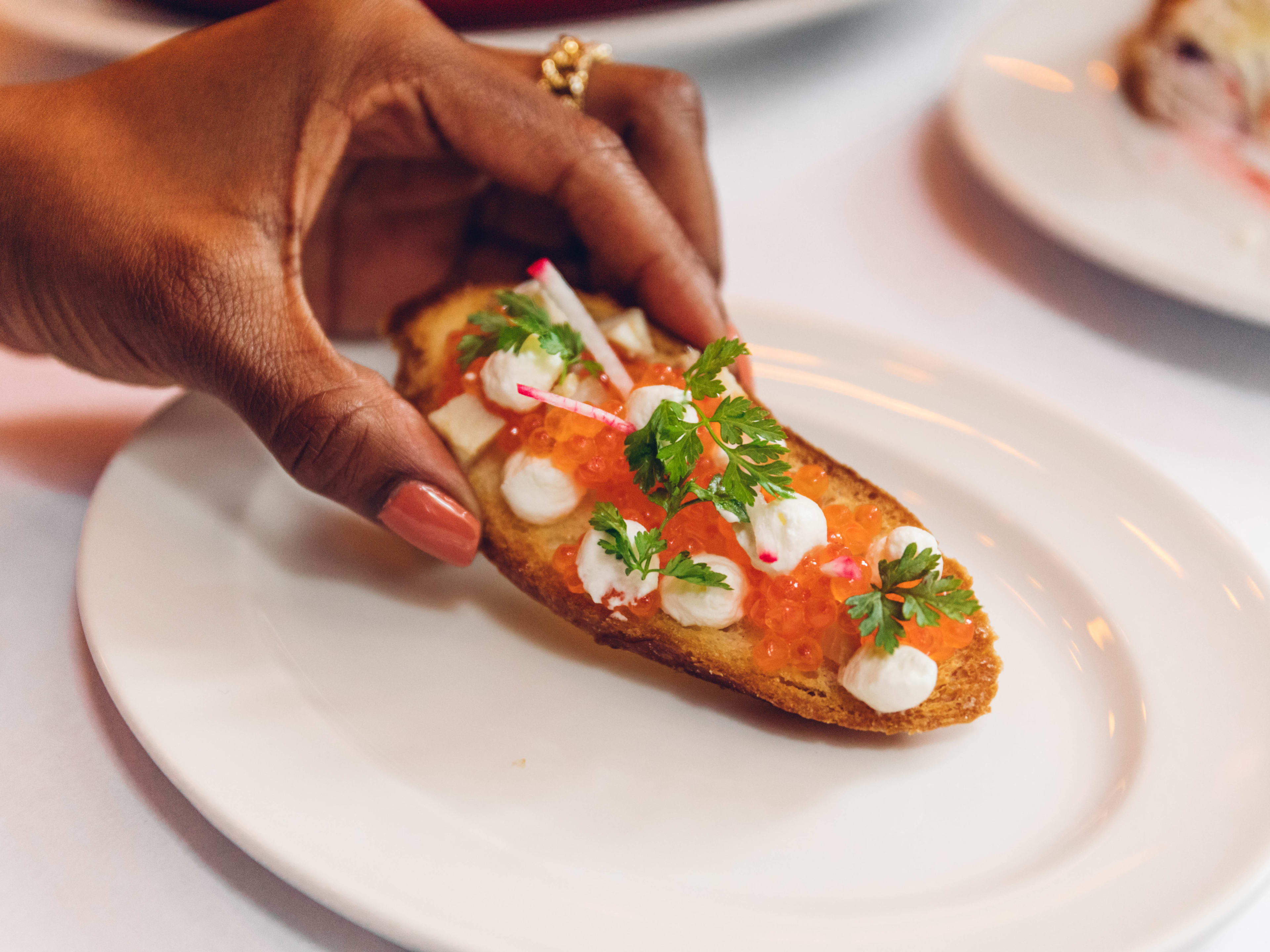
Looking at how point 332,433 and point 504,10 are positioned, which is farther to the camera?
point 504,10

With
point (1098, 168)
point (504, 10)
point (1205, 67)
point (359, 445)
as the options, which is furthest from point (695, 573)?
point (1205, 67)

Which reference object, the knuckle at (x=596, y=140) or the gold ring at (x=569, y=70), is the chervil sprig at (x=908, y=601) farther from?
the gold ring at (x=569, y=70)

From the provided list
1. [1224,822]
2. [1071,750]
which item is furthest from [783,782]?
[1224,822]

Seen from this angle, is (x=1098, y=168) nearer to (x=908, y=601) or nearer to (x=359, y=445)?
(x=908, y=601)

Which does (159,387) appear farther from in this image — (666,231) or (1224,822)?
(1224,822)

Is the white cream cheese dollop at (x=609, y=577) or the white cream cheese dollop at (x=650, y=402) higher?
the white cream cheese dollop at (x=650, y=402)

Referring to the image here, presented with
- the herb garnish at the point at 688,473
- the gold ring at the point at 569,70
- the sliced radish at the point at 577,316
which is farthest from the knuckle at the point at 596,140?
the herb garnish at the point at 688,473

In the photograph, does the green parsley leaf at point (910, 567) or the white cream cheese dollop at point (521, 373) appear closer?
the green parsley leaf at point (910, 567)
